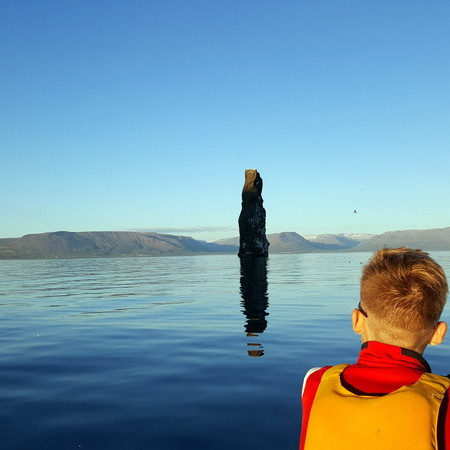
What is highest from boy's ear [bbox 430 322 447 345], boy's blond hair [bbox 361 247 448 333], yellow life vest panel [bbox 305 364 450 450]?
boy's blond hair [bbox 361 247 448 333]

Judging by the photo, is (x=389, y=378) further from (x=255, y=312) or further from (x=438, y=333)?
(x=255, y=312)

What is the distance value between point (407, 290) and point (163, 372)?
632cm

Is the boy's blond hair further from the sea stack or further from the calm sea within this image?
the sea stack

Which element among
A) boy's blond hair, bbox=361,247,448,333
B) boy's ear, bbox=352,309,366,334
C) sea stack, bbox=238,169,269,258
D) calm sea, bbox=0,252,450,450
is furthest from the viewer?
sea stack, bbox=238,169,269,258

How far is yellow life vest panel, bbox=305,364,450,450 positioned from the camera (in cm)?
221

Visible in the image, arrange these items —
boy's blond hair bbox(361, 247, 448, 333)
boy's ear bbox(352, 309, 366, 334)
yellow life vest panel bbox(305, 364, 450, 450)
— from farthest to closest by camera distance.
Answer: boy's ear bbox(352, 309, 366, 334)
boy's blond hair bbox(361, 247, 448, 333)
yellow life vest panel bbox(305, 364, 450, 450)

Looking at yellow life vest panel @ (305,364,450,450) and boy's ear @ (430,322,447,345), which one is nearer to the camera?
yellow life vest panel @ (305,364,450,450)

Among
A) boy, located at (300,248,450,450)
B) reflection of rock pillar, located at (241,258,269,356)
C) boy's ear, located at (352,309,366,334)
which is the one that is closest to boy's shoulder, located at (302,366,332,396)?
boy, located at (300,248,450,450)

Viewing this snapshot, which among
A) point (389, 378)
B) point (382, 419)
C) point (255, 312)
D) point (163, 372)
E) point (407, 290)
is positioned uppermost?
point (407, 290)

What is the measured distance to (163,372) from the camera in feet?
26.8

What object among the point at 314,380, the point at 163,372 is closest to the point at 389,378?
the point at 314,380

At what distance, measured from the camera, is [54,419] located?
5.68 m

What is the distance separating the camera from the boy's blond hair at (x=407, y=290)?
8.55 ft

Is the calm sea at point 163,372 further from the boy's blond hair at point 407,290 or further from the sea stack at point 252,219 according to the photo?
the sea stack at point 252,219
